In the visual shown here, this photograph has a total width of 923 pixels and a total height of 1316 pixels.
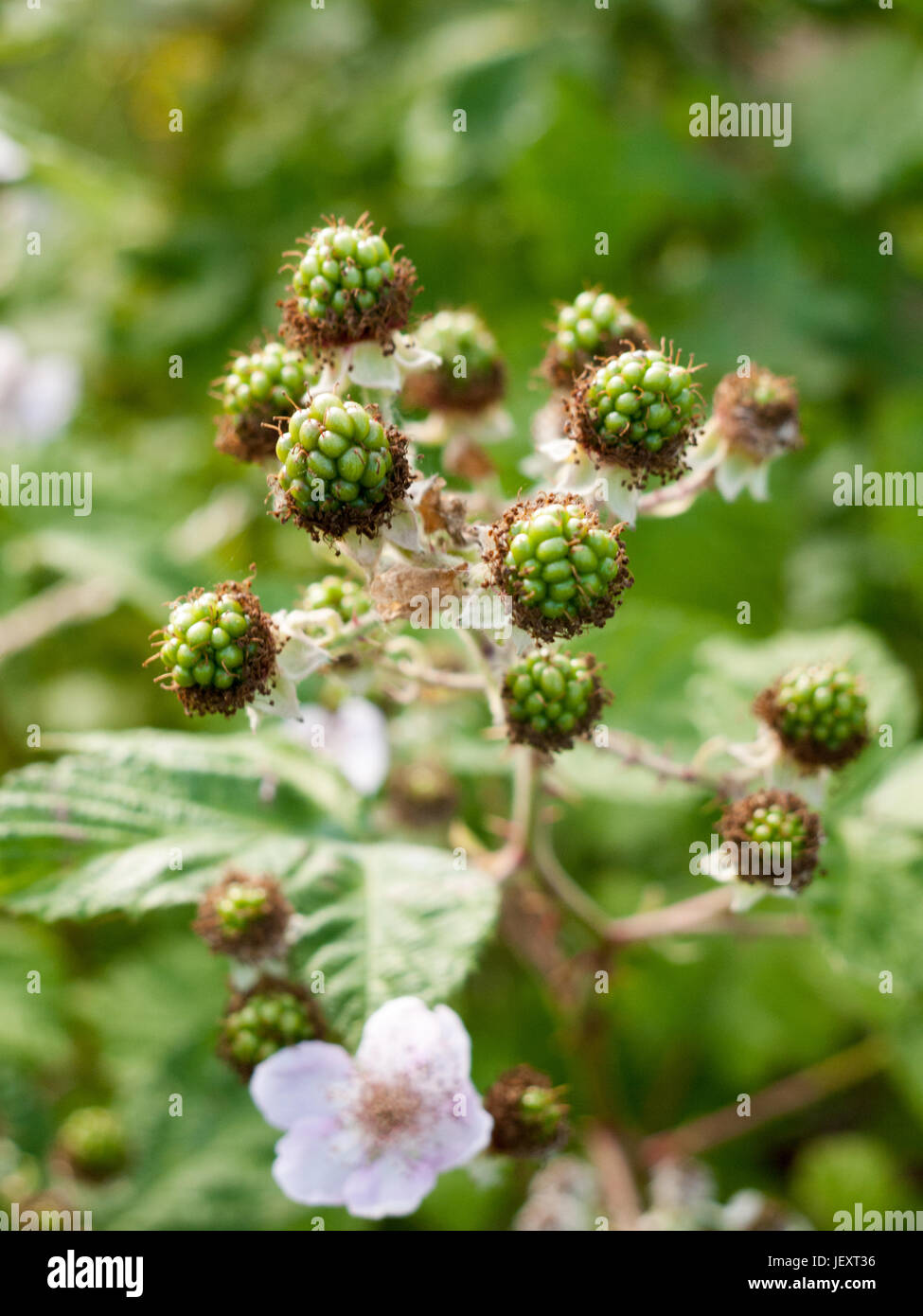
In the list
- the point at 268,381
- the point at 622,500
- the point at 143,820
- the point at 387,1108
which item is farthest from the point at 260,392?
the point at 387,1108

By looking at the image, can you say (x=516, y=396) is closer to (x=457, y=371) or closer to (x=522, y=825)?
(x=457, y=371)

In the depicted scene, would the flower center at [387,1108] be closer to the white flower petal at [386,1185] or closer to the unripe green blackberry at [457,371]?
the white flower petal at [386,1185]

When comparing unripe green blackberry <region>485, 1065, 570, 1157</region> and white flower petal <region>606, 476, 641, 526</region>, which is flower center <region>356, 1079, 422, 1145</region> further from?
white flower petal <region>606, 476, 641, 526</region>

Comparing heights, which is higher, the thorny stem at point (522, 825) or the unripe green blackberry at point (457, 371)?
the unripe green blackberry at point (457, 371)

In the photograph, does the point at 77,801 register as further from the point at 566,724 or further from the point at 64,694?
the point at 64,694

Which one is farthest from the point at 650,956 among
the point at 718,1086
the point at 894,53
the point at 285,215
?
the point at 894,53

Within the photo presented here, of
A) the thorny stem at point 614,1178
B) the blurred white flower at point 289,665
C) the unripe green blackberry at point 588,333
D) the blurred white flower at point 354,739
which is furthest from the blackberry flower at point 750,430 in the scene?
the thorny stem at point 614,1178
